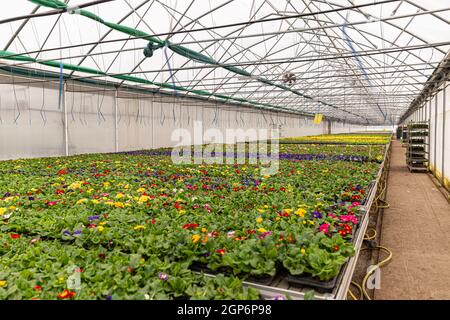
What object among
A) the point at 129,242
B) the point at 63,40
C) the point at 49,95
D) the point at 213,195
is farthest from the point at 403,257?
the point at 49,95

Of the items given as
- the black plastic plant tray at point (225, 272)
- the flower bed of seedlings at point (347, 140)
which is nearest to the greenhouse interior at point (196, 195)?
the black plastic plant tray at point (225, 272)

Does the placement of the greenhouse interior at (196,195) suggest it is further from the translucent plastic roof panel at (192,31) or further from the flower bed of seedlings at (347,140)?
the flower bed of seedlings at (347,140)

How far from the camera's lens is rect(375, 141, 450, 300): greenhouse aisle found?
12.4ft

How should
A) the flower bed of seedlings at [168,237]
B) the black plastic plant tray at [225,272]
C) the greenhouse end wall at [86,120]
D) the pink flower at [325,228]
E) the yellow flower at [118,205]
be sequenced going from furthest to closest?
the greenhouse end wall at [86,120], the yellow flower at [118,205], the pink flower at [325,228], the black plastic plant tray at [225,272], the flower bed of seedlings at [168,237]

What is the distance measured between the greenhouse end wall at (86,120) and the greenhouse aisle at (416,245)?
935 centimetres

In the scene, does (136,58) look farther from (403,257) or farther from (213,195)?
(403,257)

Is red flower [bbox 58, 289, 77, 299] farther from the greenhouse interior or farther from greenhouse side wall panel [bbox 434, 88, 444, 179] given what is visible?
greenhouse side wall panel [bbox 434, 88, 444, 179]

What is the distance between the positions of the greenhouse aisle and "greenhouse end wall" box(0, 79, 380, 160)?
368 inches

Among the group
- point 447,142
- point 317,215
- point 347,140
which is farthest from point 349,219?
point 347,140

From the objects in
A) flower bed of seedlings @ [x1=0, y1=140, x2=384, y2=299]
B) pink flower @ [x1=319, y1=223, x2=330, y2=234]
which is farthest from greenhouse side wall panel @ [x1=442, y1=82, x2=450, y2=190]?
pink flower @ [x1=319, y1=223, x2=330, y2=234]

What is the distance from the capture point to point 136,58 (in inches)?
495

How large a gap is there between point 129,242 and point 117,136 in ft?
44.3

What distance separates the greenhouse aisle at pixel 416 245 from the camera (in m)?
3.79
